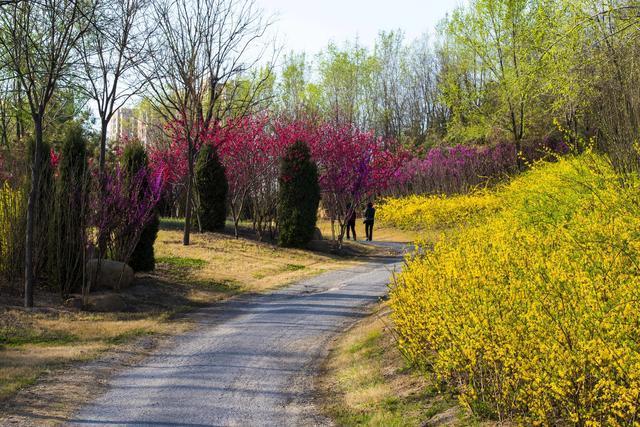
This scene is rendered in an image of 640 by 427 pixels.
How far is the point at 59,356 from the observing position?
8.77 metres

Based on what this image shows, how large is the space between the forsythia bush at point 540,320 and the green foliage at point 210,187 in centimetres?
1498

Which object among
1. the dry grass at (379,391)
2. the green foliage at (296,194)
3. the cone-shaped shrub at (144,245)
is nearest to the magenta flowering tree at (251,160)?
the green foliage at (296,194)

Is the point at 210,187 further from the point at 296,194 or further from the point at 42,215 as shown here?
the point at 42,215

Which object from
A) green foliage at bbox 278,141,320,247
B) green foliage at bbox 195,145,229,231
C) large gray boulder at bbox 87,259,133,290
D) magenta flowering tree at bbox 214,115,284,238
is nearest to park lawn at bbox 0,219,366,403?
large gray boulder at bbox 87,259,133,290

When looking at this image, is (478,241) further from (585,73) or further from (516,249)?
(585,73)

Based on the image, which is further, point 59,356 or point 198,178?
point 198,178

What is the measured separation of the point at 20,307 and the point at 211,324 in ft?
11.2

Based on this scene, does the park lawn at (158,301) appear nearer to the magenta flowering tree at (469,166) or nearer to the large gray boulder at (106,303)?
the large gray boulder at (106,303)

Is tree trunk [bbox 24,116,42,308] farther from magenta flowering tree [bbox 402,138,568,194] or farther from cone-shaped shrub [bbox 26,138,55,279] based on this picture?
magenta flowering tree [bbox 402,138,568,194]

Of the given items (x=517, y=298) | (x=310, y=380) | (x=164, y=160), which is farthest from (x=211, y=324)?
(x=164, y=160)

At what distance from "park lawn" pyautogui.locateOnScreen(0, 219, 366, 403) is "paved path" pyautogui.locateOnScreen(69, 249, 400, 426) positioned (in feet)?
2.96

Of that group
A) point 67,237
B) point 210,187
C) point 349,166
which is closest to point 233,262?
point 210,187

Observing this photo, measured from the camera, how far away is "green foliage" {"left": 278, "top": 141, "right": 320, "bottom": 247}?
2116 cm

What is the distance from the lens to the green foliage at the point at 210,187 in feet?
72.4
